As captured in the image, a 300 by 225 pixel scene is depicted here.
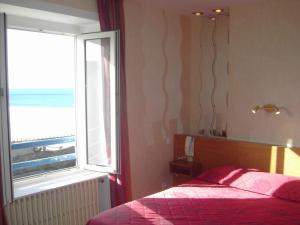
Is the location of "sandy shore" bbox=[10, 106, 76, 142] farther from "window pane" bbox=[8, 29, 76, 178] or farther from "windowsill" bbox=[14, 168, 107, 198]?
"windowsill" bbox=[14, 168, 107, 198]

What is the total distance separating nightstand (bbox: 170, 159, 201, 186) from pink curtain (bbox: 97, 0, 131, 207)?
2.71 ft

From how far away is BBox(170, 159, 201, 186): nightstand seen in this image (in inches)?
151

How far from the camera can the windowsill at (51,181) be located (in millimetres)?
2924

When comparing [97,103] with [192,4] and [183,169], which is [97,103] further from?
[192,4]

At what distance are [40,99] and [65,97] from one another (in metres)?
0.44

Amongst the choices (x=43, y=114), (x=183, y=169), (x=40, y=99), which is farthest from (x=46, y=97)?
(x=183, y=169)

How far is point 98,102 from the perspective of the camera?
3.37m

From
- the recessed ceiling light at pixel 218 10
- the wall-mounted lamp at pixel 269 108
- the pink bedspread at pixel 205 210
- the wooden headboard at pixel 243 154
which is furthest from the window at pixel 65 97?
the wall-mounted lamp at pixel 269 108

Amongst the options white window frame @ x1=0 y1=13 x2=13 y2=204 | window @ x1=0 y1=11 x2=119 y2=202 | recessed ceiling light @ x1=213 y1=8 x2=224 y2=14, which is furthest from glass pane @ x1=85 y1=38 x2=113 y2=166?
recessed ceiling light @ x1=213 y1=8 x2=224 y2=14

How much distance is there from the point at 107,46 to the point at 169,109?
1281 millimetres

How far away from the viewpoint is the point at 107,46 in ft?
10.5

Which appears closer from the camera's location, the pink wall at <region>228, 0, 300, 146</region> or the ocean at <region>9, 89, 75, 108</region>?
the pink wall at <region>228, 0, 300, 146</region>

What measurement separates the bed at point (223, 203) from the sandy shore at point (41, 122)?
1.38m

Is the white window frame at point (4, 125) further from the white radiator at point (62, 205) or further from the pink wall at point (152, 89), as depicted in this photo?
the pink wall at point (152, 89)
